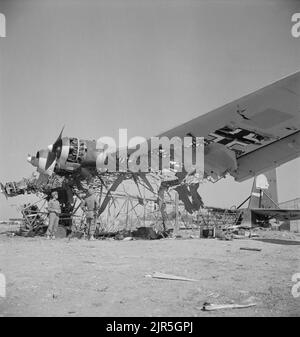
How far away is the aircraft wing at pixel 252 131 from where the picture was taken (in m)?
11.1

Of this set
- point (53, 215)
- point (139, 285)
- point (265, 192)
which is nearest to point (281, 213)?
point (265, 192)

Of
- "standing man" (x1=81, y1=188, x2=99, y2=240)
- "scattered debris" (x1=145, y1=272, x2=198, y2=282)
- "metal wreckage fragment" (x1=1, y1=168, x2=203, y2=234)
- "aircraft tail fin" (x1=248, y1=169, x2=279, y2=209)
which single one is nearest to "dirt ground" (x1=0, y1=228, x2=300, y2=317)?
"scattered debris" (x1=145, y1=272, x2=198, y2=282)

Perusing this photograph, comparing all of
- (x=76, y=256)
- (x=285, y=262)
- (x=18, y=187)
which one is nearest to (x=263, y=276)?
(x=285, y=262)

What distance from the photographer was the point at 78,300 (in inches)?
158

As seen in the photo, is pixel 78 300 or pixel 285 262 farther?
pixel 285 262

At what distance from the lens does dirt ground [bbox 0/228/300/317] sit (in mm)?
3734

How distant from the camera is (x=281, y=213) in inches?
1033

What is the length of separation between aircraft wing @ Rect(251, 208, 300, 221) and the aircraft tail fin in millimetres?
2753

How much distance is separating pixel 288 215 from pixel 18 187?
791 inches

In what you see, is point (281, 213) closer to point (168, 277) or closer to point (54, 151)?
point (54, 151)

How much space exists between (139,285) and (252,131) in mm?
9951

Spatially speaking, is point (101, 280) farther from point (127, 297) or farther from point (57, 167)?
point (57, 167)

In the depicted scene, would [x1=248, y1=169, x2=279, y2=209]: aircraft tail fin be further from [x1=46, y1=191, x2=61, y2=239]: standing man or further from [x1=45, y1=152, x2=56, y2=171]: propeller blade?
[x1=45, y1=152, x2=56, y2=171]: propeller blade

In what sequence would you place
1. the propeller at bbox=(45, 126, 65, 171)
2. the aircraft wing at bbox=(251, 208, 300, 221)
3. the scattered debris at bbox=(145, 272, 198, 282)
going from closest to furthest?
A: the scattered debris at bbox=(145, 272, 198, 282), the propeller at bbox=(45, 126, 65, 171), the aircraft wing at bbox=(251, 208, 300, 221)
